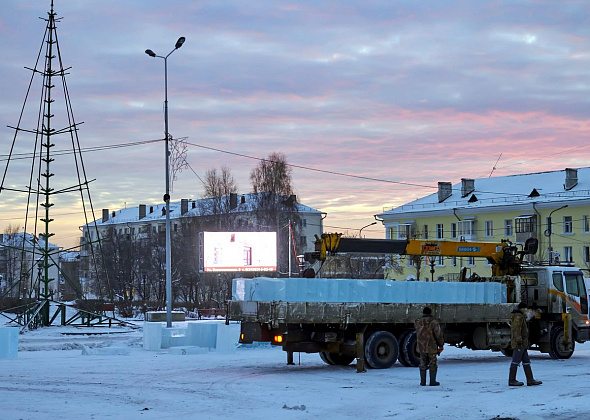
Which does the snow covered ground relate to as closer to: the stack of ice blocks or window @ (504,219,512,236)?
the stack of ice blocks

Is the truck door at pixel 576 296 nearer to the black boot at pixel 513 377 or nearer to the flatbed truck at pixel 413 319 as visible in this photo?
the flatbed truck at pixel 413 319

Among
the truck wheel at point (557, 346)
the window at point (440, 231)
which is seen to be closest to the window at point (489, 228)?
the window at point (440, 231)

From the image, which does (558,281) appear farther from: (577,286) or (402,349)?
(402,349)

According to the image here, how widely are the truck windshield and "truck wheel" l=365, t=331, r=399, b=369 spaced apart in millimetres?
6416

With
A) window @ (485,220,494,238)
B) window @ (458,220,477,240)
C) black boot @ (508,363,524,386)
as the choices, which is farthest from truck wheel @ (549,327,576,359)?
window @ (458,220,477,240)

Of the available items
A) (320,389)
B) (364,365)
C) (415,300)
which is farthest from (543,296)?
(320,389)

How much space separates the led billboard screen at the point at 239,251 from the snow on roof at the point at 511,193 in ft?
119

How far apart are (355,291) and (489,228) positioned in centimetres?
6154

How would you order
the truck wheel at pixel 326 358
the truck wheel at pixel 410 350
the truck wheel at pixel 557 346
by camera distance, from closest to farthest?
the truck wheel at pixel 410 350, the truck wheel at pixel 326 358, the truck wheel at pixel 557 346

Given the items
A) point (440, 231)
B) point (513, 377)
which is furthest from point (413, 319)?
point (440, 231)

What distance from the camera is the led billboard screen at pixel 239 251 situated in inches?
1750

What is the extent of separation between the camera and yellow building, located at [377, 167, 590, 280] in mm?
73200

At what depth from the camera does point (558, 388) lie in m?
16.1

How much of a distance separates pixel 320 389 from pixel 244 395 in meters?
1.65
